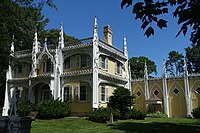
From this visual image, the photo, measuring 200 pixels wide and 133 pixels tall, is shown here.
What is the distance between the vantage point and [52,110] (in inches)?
905

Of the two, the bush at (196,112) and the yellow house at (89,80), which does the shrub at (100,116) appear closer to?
the yellow house at (89,80)

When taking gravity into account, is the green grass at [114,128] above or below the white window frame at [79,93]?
below

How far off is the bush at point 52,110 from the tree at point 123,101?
542cm

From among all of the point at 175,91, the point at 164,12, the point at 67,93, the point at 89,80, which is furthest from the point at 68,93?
the point at 164,12

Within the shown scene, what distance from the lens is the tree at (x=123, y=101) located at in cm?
2386

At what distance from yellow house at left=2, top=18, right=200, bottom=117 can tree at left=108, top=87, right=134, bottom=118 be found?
195 cm

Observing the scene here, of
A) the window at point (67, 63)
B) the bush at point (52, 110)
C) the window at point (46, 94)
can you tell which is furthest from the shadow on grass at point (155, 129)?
the window at point (46, 94)

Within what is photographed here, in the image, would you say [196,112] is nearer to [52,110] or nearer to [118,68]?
[118,68]

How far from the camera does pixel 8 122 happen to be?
954cm

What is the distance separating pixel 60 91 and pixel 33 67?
17.0ft

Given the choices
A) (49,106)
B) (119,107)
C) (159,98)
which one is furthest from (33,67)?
(159,98)

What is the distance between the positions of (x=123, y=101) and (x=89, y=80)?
14.0 feet

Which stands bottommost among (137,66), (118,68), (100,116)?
(100,116)

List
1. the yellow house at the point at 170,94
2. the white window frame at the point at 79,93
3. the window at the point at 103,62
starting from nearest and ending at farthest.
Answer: the white window frame at the point at 79,93 < the window at the point at 103,62 < the yellow house at the point at 170,94
